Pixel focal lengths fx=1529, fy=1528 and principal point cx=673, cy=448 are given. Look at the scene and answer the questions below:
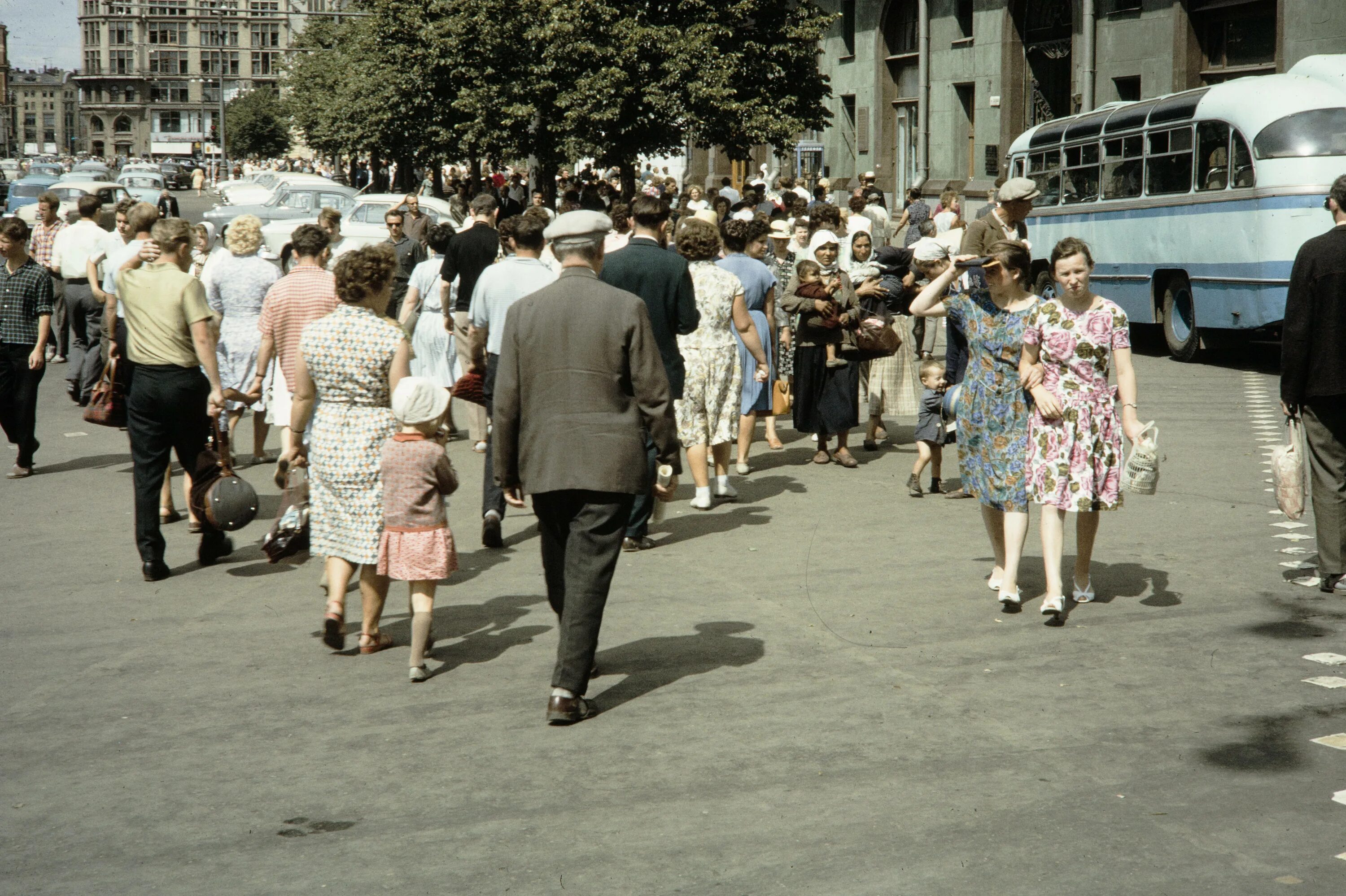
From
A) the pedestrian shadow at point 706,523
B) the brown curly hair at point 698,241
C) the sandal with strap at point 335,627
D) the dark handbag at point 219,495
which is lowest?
the sandal with strap at point 335,627

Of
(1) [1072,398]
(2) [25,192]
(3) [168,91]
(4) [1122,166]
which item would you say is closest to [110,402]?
(1) [1072,398]

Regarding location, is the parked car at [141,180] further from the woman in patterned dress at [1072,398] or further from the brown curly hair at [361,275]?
the woman in patterned dress at [1072,398]

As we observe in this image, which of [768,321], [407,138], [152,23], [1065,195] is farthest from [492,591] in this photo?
[152,23]

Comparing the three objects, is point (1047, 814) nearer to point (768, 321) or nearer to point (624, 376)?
point (624, 376)

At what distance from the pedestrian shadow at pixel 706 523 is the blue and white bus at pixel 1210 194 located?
331 inches

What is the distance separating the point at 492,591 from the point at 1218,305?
12.0 metres

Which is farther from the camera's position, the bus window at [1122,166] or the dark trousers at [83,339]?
the bus window at [1122,166]

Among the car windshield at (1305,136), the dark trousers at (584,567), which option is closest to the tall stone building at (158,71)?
the car windshield at (1305,136)

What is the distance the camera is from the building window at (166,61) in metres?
171

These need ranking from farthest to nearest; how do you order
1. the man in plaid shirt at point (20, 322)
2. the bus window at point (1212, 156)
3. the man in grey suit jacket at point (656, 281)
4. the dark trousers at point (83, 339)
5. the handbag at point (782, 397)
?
1. the bus window at point (1212, 156)
2. the dark trousers at point (83, 339)
3. the handbag at point (782, 397)
4. the man in plaid shirt at point (20, 322)
5. the man in grey suit jacket at point (656, 281)

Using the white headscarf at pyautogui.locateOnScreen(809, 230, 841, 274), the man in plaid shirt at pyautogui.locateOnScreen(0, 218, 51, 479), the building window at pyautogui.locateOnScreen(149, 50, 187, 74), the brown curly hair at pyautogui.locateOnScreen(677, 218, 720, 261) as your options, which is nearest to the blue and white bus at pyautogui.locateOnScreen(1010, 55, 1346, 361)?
the white headscarf at pyautogui.locateOnScreen(809, 230, 841, 274)

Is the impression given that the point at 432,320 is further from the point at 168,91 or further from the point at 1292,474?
the point at 168,91

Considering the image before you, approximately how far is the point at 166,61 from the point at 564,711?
181 metres

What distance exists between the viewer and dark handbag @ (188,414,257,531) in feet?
26.1
